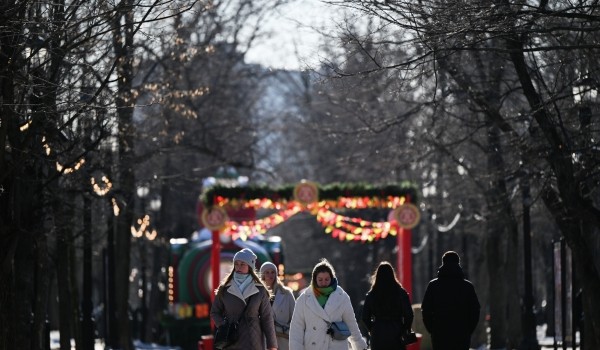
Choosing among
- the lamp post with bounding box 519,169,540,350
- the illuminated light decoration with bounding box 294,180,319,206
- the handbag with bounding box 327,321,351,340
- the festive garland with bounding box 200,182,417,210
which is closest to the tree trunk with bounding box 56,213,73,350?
the lamp post with bounding box 519,169,540,350

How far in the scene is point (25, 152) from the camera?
16719mm

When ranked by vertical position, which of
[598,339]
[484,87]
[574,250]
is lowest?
[598,339]

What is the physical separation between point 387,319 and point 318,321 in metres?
1.15

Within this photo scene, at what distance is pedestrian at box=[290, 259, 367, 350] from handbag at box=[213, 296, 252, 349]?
0.58 meters

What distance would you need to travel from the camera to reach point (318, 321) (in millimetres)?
14203

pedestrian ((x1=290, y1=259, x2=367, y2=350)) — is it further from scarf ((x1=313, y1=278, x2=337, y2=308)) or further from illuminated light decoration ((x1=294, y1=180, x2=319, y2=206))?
illuminated light decoration ((x1=294, y1=180, x2=319, y2=206))

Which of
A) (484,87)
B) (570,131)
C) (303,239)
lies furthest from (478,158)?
(303,239)

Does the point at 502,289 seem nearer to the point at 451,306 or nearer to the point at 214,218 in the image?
the point at 214,218

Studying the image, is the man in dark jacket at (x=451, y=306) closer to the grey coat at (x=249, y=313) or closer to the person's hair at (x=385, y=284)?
the person's hair at (x=385, y=284)

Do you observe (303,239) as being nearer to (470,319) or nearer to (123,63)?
(123,63)

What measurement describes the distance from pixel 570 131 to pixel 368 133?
21.4ft

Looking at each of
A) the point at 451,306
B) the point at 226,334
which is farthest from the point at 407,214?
the point at 226,334

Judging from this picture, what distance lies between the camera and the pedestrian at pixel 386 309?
49.3 ft

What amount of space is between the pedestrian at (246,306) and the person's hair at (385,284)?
135 centimetres
